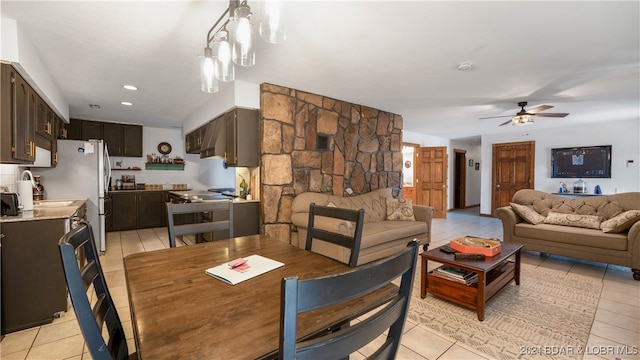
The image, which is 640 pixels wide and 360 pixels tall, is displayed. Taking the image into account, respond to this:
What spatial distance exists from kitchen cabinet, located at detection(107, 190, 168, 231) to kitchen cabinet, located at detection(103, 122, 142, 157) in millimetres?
929

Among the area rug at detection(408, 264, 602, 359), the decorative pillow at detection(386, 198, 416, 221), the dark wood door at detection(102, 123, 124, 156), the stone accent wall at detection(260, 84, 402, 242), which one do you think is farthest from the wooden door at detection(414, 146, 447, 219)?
the dark wood door at detection(102, 123, 124, 156)

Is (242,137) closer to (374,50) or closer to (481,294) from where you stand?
(374,50)

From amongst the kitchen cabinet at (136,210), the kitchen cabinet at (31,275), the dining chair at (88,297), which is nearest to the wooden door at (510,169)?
Result: the kitchen cabinet at (136,210)

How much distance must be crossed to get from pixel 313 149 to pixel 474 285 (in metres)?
2.67

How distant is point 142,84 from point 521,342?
4.80 m

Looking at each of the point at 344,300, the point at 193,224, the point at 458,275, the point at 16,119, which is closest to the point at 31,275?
the point at 16,119

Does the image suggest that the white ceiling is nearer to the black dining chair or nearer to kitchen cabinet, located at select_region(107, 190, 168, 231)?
the black dining chair

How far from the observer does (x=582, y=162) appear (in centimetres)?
636

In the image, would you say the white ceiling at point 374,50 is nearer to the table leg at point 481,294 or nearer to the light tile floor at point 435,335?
the table leg at point 481,294

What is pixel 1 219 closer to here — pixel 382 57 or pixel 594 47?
pixel 382 57

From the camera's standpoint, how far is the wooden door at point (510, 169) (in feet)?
23.5

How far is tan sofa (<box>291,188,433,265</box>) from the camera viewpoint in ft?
11.8

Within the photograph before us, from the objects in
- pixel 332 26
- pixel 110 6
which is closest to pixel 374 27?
pixel 332 26

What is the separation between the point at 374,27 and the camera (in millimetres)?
2254
